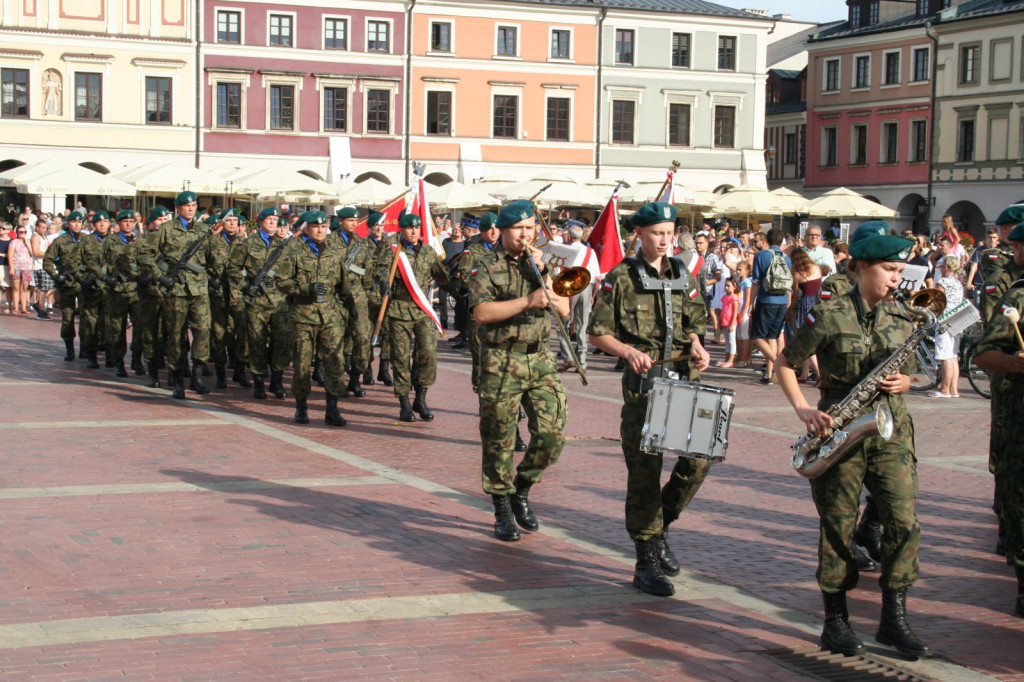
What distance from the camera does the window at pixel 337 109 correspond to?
5275 cm

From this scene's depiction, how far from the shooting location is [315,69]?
171 ft

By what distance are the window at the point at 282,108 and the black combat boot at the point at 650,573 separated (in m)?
47.3

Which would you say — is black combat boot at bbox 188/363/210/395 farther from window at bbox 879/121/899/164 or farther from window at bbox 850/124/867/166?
window at bbox 850/124/867/166

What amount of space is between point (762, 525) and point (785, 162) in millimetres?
61922

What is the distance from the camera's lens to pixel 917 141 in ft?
196

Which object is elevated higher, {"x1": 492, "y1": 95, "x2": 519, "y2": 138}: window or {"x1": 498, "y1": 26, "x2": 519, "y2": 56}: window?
{"x1": 498, "y1": 26, "x2": 519, "y2": 56}: window

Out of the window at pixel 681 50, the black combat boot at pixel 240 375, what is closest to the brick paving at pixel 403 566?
the black combat boot at pixel 240 375

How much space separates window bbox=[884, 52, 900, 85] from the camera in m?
60.5

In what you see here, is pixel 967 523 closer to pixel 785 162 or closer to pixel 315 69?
pixel 315 69

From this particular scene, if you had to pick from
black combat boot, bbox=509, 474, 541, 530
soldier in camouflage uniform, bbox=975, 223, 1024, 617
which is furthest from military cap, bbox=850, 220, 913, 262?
black combat boot, bbox=509, 474, 541, 530

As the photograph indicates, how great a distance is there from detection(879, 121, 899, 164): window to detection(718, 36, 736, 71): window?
8975 mm

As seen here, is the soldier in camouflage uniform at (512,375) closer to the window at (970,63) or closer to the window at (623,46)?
the window at (623,46)

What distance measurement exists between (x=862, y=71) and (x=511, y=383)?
5845cm

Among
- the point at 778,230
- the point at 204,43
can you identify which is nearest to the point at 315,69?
the point at 204,43
